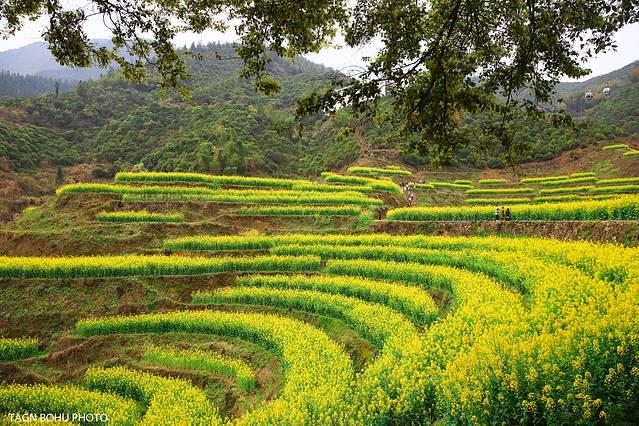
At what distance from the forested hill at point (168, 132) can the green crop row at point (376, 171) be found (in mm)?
3836

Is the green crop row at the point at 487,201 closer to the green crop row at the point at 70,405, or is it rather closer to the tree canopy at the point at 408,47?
the tree canopy at the point at 408,47

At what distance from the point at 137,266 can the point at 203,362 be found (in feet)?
21.5

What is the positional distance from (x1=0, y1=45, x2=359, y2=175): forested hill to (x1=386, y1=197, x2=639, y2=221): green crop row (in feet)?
60.2

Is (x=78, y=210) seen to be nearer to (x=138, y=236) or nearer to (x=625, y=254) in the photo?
(x=138, y=236)

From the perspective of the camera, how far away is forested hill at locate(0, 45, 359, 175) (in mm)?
42656

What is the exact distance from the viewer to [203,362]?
9891mm

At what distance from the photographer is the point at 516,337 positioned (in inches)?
218

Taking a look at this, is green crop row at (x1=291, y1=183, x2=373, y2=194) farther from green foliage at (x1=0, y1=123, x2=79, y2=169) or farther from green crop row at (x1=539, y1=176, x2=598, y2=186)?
green foliage at (x1=0, y1=123, x2=79, y2=169)

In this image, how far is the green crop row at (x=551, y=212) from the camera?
1317 cm

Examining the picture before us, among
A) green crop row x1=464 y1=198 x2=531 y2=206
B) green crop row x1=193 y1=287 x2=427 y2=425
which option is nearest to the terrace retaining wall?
green crop row x1=193 y1=287 x2=427 y2=425

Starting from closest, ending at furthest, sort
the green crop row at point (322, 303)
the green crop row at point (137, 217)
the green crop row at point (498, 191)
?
the green crop row at point (322, 303) → the green crop row at point (137, 217) → the green crop row at point (498, 191)

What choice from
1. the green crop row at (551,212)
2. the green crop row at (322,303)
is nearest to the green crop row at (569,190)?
the green crop row at (551,212)

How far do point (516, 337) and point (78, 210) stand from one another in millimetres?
21487

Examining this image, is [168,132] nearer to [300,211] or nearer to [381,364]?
[300,211]
